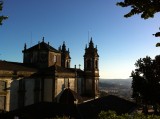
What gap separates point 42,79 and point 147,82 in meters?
20.6

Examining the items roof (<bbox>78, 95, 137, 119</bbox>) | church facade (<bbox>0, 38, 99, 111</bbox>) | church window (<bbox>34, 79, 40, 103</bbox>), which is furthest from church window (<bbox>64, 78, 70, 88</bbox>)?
roof (<bbox>78, 95, 137, 119</bbox>)

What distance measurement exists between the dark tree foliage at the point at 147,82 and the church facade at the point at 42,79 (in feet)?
37.2

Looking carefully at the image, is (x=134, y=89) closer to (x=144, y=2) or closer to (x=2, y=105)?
(x=2, y=105)

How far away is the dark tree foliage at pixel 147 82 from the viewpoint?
145ft

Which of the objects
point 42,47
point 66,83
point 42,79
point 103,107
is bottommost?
point 103,107

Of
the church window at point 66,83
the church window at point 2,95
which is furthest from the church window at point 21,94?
the church window at point 66,83

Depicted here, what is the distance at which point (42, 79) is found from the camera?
145ft

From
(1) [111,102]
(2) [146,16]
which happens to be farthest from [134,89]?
(2) [146,16]

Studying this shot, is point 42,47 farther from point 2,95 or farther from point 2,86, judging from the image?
point 2,95

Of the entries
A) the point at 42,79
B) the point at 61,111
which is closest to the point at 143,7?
the point at 61,111

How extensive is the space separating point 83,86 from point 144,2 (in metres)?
51.4

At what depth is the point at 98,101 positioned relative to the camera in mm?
41375

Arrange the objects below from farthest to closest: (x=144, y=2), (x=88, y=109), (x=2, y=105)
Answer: (x=2, y=105)
(x=88, y=109)
(x=144, y=2)

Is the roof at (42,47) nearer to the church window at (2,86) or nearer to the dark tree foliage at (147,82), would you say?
the church window at (2,86)
